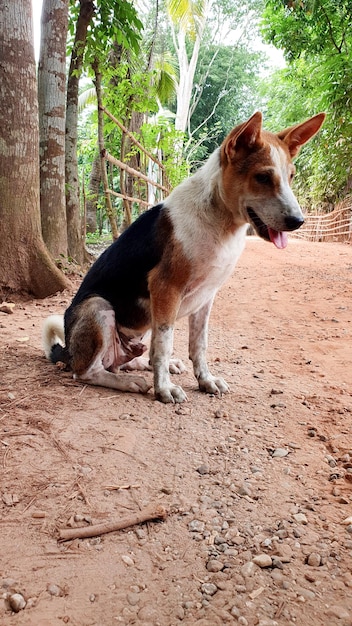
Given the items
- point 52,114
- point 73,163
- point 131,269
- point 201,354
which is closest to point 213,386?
point 201,354

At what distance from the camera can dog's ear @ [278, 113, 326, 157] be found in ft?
9.36

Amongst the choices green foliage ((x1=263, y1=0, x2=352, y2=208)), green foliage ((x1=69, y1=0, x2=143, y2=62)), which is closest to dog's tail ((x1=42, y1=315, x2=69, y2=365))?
green foliage ((x1=69, y1=0, x2=143, y2=62))

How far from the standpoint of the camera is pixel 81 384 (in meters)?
3.12

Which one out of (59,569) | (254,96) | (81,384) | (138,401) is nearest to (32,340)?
(81,384)

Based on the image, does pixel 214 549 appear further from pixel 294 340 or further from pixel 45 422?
pixel 294 340

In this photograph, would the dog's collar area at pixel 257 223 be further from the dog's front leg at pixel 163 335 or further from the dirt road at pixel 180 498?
the dirt road at pixel 180 498

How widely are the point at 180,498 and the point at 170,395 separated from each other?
3.43 ft

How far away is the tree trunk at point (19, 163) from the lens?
4984 millimetres

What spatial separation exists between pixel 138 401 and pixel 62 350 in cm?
87

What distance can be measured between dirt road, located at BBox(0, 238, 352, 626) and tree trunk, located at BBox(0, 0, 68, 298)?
1.90 m

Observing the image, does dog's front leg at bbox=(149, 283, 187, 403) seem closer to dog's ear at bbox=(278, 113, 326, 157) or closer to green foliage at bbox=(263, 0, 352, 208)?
dog's ear at bbox=(278, 113, 326, 157)

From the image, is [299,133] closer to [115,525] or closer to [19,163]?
[115,525]

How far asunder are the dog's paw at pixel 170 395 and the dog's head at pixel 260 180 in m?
1.15

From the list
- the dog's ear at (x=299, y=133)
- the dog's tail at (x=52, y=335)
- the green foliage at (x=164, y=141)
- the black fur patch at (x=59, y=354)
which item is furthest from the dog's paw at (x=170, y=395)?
the green foliage at (x=164, y=141)
